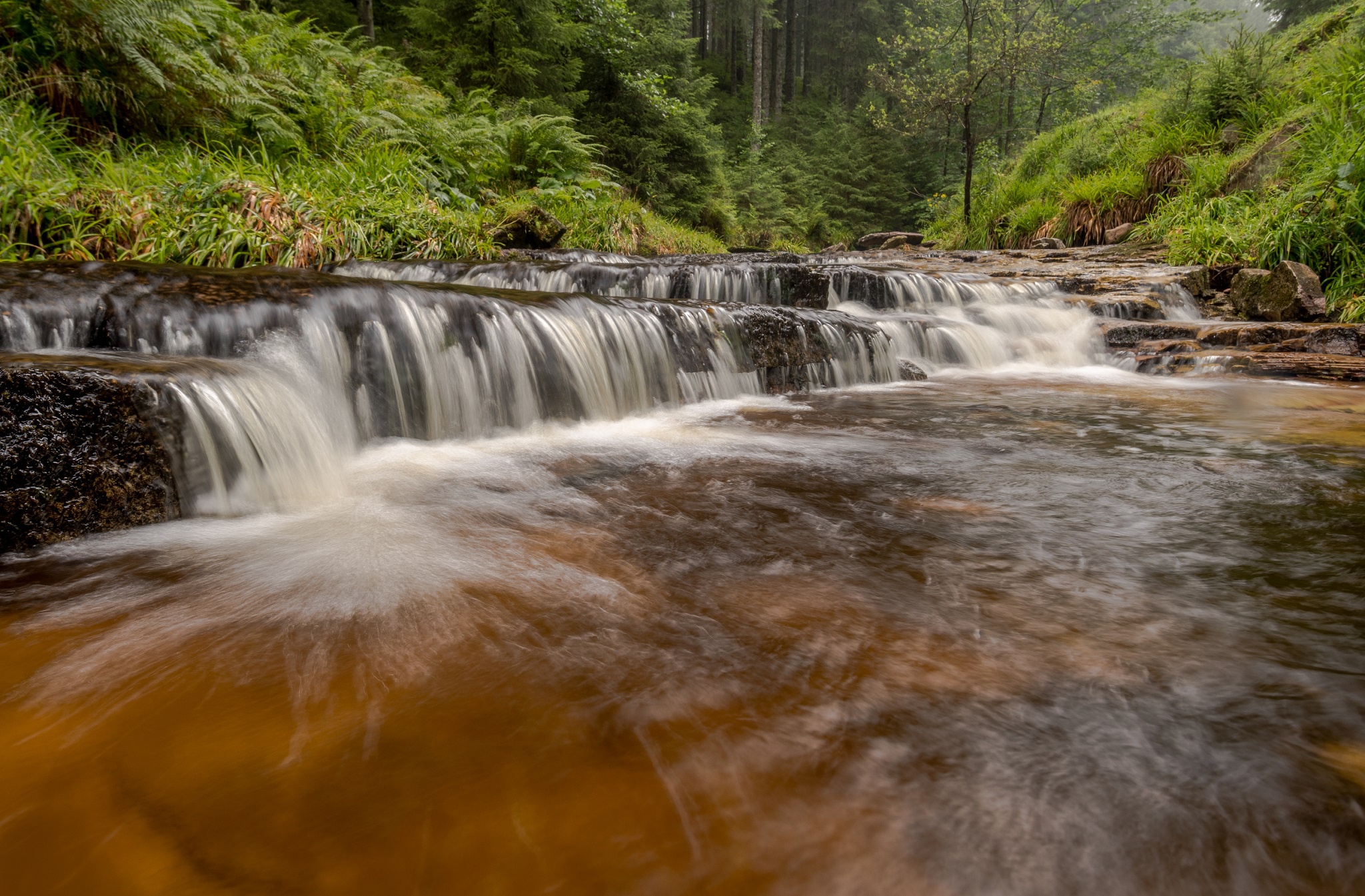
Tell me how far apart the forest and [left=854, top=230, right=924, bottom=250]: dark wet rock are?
1.16 metres

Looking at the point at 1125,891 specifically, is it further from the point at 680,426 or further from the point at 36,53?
the point at 36,53

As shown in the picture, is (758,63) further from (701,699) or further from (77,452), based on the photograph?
(701,699)

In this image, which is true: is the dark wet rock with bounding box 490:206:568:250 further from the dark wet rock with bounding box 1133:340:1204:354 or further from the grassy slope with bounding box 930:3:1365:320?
the grassy slope with bounding box 930:3:1365:320

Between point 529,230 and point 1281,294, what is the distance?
8738 millimetres

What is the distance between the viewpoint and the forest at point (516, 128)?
5297mm

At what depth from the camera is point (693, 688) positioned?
4.04 feet

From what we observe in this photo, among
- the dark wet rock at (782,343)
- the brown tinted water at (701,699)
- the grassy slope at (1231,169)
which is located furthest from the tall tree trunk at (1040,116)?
the brown tinted water at (701,699)

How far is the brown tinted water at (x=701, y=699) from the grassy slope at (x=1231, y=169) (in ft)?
20.9

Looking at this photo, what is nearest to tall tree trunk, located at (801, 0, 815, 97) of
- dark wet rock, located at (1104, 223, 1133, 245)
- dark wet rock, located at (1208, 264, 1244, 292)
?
dark wet rock, located at (1104, 223, 1133, 245)

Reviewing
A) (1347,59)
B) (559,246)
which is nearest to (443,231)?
(559,246)

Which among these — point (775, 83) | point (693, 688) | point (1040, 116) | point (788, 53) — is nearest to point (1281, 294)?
point (693, 688)

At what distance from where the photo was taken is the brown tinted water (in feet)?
2.81

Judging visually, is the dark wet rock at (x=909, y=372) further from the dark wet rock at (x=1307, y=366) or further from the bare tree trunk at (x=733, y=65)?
the bare tree trunk at (x=733, y=65)

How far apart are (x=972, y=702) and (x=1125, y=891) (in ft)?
1.25
